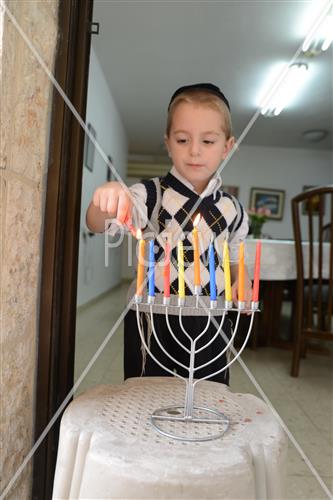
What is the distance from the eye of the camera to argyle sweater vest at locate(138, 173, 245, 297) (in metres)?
0.86

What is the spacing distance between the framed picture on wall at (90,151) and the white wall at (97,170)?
0.05 metres

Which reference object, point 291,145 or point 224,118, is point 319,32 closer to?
point 224,118

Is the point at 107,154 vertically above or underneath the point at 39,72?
above

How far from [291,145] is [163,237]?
18.1ft

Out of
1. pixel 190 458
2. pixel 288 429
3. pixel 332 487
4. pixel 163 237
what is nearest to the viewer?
pixel 190 458

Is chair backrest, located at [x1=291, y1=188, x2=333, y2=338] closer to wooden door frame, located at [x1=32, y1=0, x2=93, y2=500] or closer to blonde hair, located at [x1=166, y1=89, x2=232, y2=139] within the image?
blonde hair, located at [x1=166, y1=89, x2=232, y2=139]

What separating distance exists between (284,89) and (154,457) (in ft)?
12.7

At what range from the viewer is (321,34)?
112 inches

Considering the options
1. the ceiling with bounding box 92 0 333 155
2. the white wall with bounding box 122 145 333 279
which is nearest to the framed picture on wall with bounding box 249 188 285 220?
the white wall with bounding box 122 145 333 279

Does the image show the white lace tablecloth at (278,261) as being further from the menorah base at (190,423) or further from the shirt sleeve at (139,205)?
the menorah base at (190,423)

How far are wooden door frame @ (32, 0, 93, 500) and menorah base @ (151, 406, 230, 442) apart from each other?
0.86ft

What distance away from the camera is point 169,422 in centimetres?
58

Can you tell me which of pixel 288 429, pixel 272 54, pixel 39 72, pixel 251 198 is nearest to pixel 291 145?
pixel 251 198

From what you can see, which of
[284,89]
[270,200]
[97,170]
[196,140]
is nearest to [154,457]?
[196,140]
